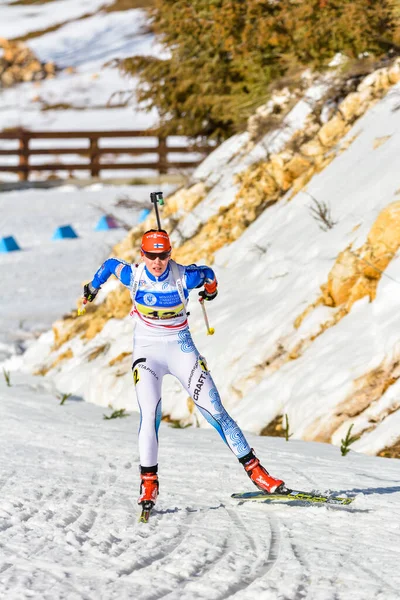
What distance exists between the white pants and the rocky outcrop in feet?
186

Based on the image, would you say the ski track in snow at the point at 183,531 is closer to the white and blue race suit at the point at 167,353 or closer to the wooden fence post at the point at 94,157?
the white and blue race suit at the point at 167,353

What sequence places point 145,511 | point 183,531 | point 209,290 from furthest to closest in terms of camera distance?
point 209,290 < point 145,511 < point 183,531

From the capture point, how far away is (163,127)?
54.3 ft

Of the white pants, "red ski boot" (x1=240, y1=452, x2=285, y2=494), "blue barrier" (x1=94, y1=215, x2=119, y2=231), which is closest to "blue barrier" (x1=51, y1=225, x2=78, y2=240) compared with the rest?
"blue barrier" (x1=94, y1=215, x2=119, y2=231)

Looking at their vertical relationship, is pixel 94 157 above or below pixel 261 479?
below

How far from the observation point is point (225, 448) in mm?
7930

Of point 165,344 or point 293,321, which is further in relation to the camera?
point 293,321

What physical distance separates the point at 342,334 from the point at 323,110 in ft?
17.6

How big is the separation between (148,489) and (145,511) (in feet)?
0.53

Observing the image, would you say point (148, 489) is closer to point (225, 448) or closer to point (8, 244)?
point (225, 448)

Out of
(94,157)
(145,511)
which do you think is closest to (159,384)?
(145,511)

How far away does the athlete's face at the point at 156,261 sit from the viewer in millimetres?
6035

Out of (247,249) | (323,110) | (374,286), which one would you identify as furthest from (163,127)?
(374,286)

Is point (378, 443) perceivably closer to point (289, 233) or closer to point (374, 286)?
point (374, 286)
